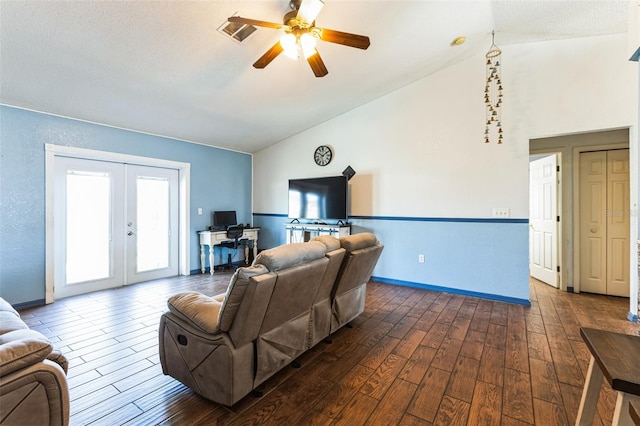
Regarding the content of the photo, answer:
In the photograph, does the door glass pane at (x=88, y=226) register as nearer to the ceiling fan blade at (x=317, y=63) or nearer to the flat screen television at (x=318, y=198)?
the flat screen television at (x=318, y=198)

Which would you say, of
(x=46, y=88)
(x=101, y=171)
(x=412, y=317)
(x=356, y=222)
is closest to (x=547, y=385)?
(x=412, y=317)

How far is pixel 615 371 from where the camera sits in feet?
3.14

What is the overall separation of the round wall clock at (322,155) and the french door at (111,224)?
2.52 m

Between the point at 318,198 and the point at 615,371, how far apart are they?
4.23 m

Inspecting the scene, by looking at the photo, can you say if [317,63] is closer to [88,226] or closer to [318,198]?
[318,198]

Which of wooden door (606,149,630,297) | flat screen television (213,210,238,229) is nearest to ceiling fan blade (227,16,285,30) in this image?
flat screen television (213,210,238,229)

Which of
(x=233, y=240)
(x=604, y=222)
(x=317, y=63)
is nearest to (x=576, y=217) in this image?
(x=604, y=222)

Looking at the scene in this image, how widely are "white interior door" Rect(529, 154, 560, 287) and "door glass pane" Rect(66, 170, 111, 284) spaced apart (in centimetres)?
651

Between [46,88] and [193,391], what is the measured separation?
3397 mm

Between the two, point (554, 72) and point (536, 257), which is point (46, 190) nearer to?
point (554, 72)

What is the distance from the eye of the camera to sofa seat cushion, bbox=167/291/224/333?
5.45 ft

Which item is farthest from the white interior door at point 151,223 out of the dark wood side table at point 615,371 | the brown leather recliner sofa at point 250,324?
the dark wood side table at point 615,371

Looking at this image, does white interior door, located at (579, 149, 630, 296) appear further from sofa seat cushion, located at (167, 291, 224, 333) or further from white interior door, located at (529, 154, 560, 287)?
sofa seat cushion, located at (167, 291, 224, 333)

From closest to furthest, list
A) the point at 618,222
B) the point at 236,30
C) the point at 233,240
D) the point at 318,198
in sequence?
1. the point at 236,30
2. the point at 618,222
3. the point at 318,198
4. the point at 233,240
